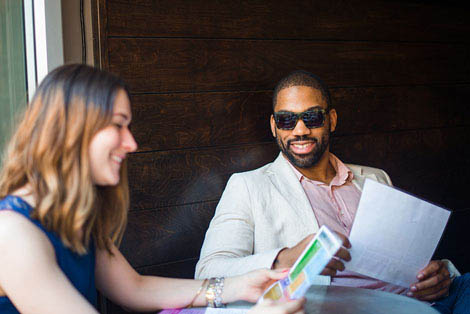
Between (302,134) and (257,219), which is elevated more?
(302,134)

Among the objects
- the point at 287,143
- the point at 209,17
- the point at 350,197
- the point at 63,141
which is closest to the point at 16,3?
the point at 209,17

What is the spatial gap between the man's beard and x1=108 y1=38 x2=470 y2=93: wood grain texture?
41cm

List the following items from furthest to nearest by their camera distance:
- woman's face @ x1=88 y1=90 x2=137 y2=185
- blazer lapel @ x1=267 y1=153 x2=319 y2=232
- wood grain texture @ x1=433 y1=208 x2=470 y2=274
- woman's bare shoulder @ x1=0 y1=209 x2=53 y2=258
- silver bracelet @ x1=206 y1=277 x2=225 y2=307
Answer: wood grain texture @ x1=433 y1=208 x2=470 y2=274 < blazer lapel @ x1=267 y1=153 x2=319 y2=232 < silver bracelet @ x1=206 y1=277 x2=225 y2=307 < woman's face @ x1=88 y1=90 x2=137 y2=185 < woman's bare shoulder @ x1=0 y1=209 x2=53 y2=258

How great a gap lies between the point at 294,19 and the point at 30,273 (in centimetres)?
199

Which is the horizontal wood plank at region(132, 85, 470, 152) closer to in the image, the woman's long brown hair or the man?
the man

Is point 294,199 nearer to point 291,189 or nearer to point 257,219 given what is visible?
point 291,189

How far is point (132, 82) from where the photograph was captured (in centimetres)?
234

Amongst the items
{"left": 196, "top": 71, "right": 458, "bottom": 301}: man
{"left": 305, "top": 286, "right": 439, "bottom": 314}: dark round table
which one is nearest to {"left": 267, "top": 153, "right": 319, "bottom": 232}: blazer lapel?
{"left": 196, "top": 71, "right": 458, "bottom": 301}: man

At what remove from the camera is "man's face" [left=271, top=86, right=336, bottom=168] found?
7.91 ft

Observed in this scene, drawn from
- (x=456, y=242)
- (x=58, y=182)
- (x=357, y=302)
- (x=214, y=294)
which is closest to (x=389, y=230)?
(x=357, y=302)

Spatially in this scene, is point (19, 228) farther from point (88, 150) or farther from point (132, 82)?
point (132, 82)

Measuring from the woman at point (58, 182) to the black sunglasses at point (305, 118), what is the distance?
1.13m

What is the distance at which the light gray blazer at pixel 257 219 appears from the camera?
7.01 ft

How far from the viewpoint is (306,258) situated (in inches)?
50.0
